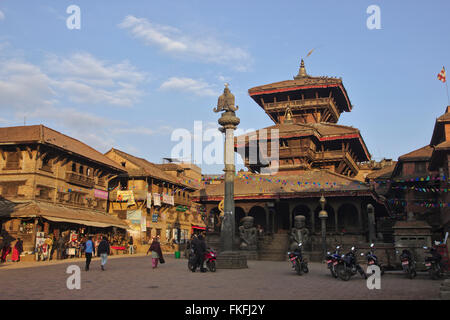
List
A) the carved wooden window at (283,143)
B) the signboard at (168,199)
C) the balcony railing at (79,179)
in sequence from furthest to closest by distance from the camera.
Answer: the signboard at (168,199) → the carved wooden window at (283,143) → the balcony railing at (79,179)

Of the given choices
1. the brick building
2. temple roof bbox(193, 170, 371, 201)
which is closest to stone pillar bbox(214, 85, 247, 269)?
temple roof bbox(193, 170, 371, 201)

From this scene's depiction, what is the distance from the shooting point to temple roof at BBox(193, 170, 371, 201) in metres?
30.4

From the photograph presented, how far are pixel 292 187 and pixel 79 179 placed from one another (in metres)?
18.7

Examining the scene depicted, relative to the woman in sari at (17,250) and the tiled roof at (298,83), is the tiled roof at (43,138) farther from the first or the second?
the tiled roof at (298,83)

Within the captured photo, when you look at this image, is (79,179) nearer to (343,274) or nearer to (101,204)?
(101,204)

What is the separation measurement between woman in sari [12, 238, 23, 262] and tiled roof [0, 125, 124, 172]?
7825 millimetres

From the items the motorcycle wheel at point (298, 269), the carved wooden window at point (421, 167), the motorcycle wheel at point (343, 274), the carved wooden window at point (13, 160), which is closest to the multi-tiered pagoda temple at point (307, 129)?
the carved wooden window at point (421, 167)

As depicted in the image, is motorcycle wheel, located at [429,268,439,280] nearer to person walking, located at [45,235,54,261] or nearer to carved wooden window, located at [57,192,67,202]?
person walking, located at [45,235,54,261]

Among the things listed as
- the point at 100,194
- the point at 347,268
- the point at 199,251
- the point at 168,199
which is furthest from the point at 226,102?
the point at 168,199

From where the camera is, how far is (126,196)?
44.9 meters

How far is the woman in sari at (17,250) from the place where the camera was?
2725 cm

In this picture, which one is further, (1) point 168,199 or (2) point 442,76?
(1) point 168,199

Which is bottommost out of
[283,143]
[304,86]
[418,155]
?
[418,155]
